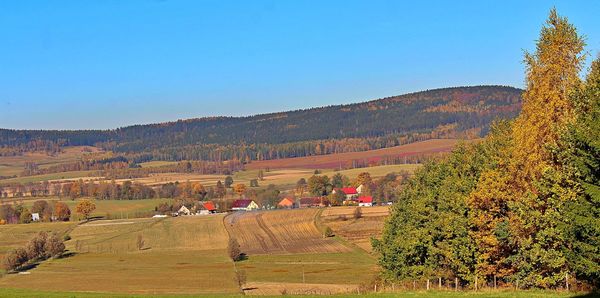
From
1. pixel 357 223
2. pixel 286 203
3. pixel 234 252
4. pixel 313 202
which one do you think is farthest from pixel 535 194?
pixel 286 203

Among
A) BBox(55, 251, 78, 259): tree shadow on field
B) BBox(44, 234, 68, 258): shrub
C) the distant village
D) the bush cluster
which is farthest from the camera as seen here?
the distant village

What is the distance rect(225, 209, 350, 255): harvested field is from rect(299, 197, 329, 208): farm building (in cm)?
2302

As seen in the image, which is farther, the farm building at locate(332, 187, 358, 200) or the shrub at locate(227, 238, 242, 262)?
the farm building at locate(332, 187, 358, 200)

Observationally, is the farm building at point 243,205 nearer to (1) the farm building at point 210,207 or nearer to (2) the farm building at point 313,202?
(1) the farm building at point 210,207

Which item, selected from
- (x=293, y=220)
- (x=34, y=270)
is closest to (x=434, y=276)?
(x=34, y=270)

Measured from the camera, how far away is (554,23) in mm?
31828

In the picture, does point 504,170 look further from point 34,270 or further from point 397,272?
point 34,270

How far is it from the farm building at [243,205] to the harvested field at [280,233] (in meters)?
23.5

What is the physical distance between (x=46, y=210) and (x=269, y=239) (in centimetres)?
7157

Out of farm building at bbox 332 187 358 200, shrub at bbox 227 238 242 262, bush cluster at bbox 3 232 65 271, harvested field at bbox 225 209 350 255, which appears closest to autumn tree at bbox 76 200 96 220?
harvested field at bbox 225 209 350 255

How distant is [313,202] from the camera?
178 meters

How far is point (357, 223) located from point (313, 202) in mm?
48356

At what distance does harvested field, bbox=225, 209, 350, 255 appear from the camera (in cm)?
10894

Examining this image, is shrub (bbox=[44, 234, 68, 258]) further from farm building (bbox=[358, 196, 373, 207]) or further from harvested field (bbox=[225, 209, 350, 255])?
farm building (bbox=[358, 196, 373, 207])
